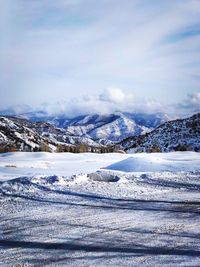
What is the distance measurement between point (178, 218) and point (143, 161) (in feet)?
33.8

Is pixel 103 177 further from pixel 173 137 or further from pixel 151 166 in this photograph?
pixel 173 137

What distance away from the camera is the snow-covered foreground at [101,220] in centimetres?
651

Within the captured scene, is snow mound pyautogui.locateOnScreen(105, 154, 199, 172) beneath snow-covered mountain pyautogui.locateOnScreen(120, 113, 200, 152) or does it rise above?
beneath

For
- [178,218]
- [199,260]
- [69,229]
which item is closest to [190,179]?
[178,218]

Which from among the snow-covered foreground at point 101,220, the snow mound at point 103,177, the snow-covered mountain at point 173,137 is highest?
the snow-covered mountain at point 173,137

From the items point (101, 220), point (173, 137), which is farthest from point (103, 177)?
point (173, 137)

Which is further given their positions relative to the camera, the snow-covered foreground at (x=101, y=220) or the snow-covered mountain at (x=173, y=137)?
the snow-covered mountain at (x=173, y=137)

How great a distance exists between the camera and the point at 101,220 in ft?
28.8

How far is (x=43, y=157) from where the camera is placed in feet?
80.4

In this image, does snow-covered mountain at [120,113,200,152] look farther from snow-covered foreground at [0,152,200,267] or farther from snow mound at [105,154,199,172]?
snow-covered foreground at [0,152,200,267]

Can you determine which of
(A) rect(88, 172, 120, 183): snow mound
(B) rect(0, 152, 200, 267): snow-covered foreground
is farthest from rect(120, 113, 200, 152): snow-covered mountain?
(B) rect(0, 152, 200, 267): snow-covered foreground

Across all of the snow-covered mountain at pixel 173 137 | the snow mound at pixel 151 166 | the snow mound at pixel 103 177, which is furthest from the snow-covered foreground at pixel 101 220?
the snow-covered mountain at pixel 173 137

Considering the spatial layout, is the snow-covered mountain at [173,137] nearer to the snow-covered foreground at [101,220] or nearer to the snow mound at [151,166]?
the snow mound at [151,166]

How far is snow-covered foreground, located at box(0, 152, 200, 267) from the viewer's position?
256 inches
